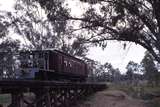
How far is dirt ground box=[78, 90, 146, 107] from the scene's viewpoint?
32.3 metres

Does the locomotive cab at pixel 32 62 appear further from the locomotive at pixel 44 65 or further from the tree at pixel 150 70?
the tree at pixel 150 70

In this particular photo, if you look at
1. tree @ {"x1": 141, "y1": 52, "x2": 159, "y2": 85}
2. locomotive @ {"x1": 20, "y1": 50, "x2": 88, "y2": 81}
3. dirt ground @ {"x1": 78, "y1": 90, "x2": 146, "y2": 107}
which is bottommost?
dirt ground @ {"x1": 78, "y1": 90, "x2": 146, "y2": 107}

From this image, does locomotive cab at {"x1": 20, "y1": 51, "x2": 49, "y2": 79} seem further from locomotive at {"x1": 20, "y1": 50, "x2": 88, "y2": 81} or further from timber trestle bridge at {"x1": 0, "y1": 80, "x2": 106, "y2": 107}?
timber trestle bridge at {"x1": 0, "y1": 80, "x2": 106, "y2": 107}

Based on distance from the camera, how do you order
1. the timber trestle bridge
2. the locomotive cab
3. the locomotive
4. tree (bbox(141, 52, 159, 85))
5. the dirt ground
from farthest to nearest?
1. tree (bbox(141, 52, 159, 85))
2. the dirt ground
3. the locomotive
4. the locomotive cab
5. the timber trestle bridge

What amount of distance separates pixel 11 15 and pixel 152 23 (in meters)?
28.3

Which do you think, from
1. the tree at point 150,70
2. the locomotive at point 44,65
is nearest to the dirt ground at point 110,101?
the locomotive at point 44,65

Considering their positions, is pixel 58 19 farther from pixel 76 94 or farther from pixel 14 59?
pixel 76 94

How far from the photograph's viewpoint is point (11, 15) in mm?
47219

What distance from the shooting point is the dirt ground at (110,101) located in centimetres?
3228

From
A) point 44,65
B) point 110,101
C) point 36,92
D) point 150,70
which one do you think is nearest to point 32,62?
point 44,65

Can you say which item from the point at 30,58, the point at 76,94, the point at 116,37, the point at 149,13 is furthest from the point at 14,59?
the point at 149,13

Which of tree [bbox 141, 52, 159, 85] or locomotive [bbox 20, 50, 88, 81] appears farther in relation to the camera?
tree [bbox 141, 52, 159, 85]

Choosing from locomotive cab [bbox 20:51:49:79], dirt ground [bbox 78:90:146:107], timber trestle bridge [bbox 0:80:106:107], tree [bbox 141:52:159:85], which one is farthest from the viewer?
tree [bbox 141:52:159:85]

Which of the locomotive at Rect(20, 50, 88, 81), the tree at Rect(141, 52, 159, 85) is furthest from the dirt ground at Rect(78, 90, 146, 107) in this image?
the tree at Rect(141, 52, 159, 85)
